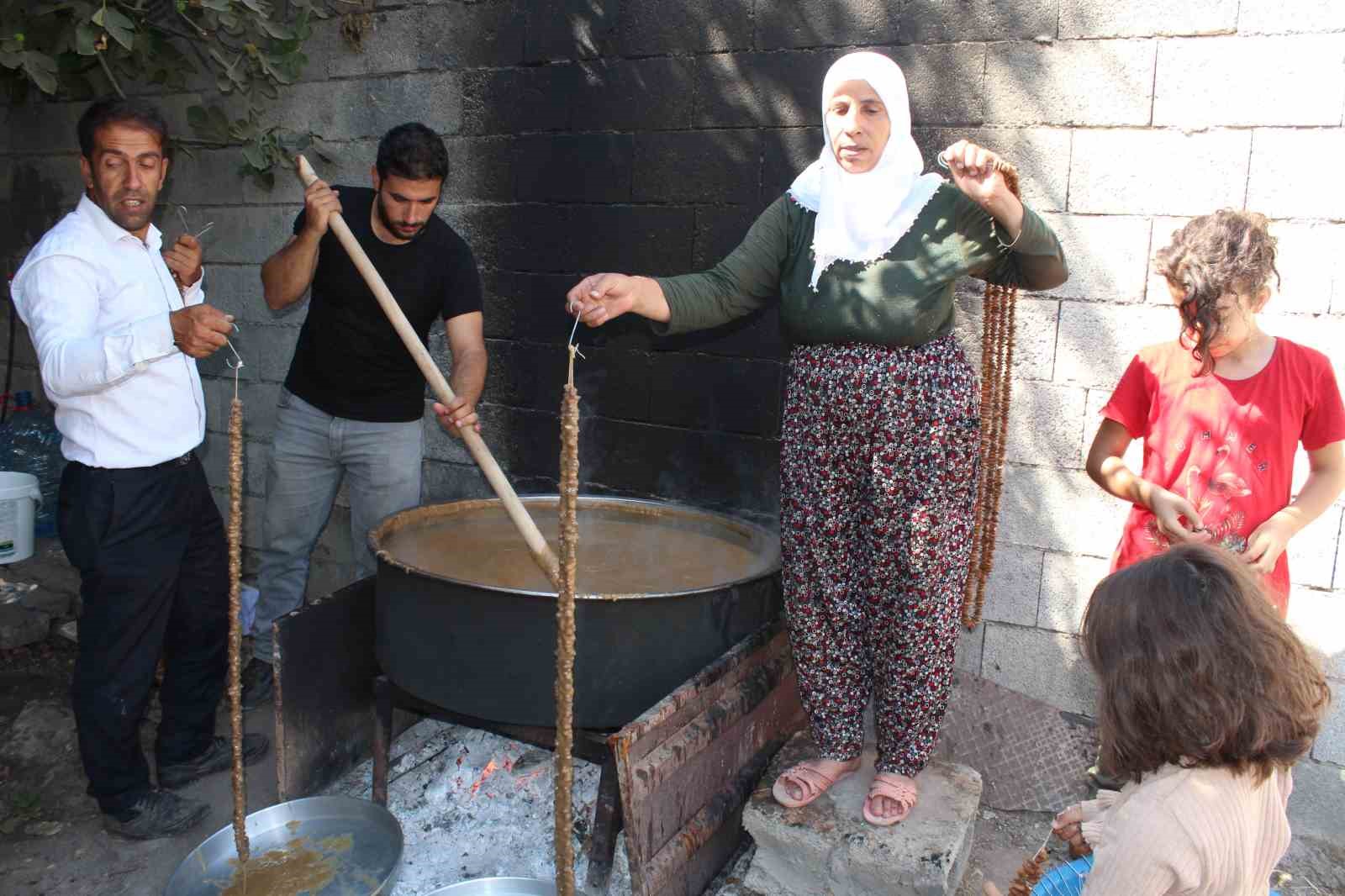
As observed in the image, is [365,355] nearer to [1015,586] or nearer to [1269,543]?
[1015,586]

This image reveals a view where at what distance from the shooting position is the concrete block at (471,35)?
12.9ft

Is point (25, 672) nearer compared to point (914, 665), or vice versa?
point (914, 665)

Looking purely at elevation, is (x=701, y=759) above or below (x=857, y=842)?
above

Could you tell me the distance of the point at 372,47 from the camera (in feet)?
14.0

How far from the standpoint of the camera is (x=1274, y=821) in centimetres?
158

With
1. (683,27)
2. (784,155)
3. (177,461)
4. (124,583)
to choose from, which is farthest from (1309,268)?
(124,583)

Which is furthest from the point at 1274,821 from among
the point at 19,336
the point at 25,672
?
the point at 19,336

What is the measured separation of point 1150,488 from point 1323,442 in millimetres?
407

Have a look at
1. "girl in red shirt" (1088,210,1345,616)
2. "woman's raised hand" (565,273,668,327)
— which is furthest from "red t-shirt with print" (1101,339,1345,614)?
"woman's raised hand" (565,273,668,327)

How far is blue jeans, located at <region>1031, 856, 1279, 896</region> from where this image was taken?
6.26 feet

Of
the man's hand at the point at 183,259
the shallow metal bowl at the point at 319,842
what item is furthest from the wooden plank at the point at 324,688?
the man's hand at the point at 183,259

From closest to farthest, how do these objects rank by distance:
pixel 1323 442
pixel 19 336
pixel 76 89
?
pixel 1323 442 → pixel 76 89 → pixel 19 336

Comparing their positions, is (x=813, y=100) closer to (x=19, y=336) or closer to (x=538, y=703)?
(x=538, y=703)

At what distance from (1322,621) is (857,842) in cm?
153
